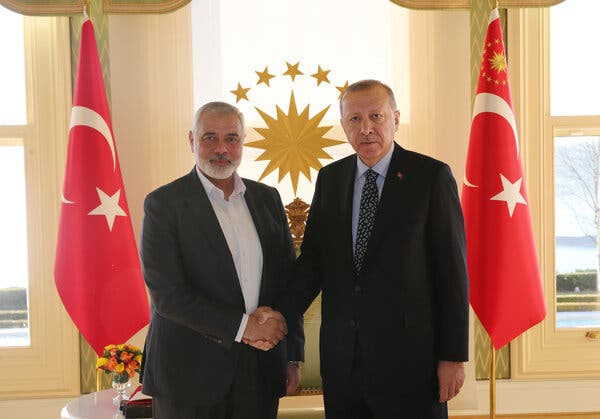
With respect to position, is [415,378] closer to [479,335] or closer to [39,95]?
[479,335]

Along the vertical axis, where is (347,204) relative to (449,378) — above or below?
above

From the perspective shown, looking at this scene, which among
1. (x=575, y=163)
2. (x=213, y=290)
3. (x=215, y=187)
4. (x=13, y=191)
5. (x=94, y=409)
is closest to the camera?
(x=213, y=290)

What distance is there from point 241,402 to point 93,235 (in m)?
1.54

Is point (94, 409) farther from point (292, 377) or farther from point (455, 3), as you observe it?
point (455, 3)

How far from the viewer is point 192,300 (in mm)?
1859

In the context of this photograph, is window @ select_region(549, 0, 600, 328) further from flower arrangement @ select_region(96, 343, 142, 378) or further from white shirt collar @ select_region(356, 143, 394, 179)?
flower arrangement @ select_region(96, 343, 142, 378)

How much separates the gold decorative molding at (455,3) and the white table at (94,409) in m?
2.38

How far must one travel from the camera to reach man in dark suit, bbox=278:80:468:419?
181 cm

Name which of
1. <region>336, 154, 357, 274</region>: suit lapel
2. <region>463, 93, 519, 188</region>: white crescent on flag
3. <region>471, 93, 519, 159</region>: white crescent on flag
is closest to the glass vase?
<region>336, 154, 357, 274</region>: suit lapel

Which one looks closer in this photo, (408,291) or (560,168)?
(408,291)

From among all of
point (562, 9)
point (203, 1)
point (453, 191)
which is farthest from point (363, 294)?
point (562, 9)

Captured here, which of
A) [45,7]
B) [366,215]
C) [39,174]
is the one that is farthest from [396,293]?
[45,7]

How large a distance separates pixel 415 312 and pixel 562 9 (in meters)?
2.56

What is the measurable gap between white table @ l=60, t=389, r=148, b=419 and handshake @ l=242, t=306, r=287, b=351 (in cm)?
67
